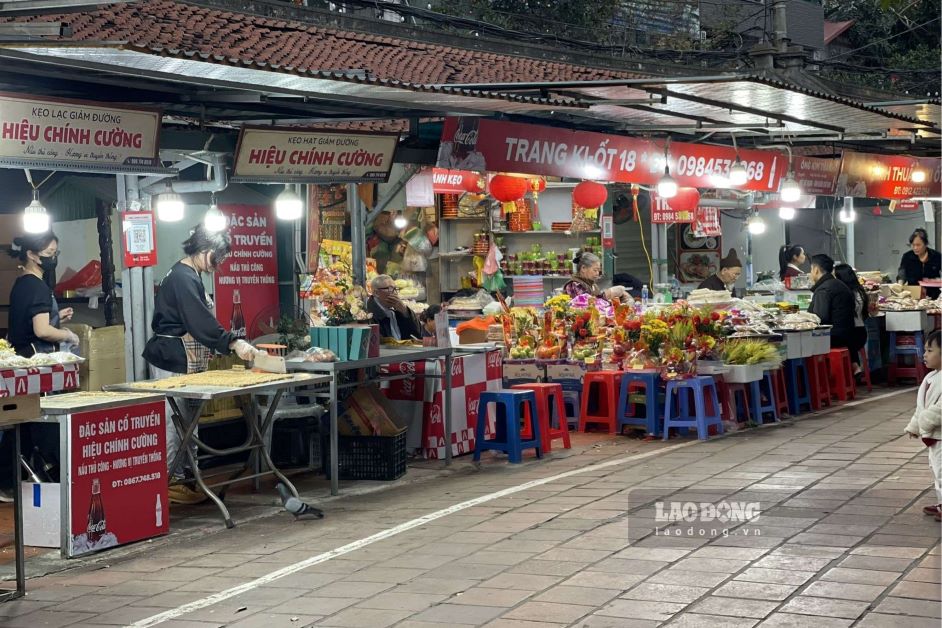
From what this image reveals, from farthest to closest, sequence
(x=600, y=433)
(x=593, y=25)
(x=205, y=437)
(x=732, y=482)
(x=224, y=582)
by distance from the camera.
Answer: (x=593, y=25), (x=600, y=433), (x=205, y=437), (x=732, y=482), (x=224, y=582)

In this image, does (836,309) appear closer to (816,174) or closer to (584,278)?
(816,174)

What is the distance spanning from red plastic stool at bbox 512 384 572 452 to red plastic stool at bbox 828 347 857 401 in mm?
4346

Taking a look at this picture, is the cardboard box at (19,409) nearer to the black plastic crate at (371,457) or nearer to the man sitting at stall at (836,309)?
the black plastic crate at (371,457)

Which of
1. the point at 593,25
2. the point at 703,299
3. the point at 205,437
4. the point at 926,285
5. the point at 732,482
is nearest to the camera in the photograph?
the point at 732,482

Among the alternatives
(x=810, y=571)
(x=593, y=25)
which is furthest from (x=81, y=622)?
(x=593, y=25)

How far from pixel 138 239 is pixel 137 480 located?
211 cm

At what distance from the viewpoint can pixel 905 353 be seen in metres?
15.4

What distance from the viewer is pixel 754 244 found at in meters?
24.9

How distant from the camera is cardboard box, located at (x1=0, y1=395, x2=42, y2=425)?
6.19 m

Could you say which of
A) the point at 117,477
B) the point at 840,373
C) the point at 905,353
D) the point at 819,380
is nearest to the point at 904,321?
the point at 905,353

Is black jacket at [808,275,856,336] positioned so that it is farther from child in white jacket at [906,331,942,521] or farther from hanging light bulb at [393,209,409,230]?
child in white jacket at [906,331,942,521]

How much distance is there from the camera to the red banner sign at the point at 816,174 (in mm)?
15570

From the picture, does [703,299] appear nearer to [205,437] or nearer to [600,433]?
[600,433]

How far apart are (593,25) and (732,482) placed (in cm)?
1655
